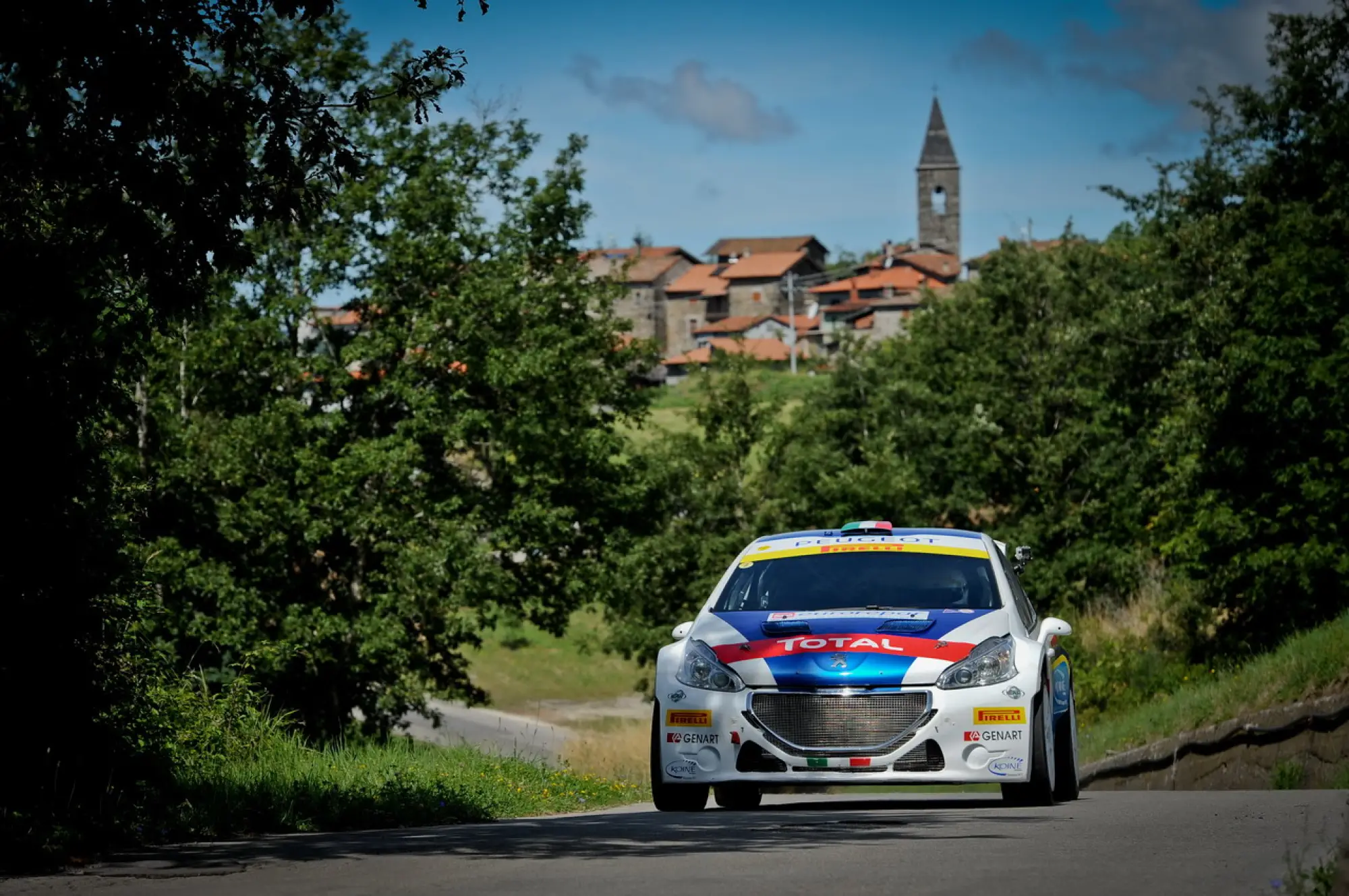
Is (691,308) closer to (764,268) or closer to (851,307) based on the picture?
(764,268)

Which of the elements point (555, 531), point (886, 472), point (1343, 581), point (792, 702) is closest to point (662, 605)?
point (886, 472)

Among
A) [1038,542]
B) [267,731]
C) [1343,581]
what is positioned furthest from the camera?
[1038,542]

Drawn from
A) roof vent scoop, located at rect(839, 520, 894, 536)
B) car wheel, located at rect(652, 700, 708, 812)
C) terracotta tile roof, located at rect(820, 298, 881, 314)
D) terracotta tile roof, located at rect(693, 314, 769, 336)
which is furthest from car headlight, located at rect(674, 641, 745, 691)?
terracotta tile roof, located at rect(693, 314, 769, 336)

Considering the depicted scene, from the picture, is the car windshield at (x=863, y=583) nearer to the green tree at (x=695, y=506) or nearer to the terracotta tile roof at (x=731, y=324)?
the green tree at (x=695, y=506)

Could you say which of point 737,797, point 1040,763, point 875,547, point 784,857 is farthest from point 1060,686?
point 784,857

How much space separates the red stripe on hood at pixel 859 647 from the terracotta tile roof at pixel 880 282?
174 m

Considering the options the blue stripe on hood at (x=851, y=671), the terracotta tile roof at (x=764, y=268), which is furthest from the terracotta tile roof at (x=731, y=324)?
the blue stripe on hood at (x=851, y=671)

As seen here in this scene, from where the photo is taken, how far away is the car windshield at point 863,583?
1183 centimetres

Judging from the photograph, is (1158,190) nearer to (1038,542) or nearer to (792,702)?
(1038,542)

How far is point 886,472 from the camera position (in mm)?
48219

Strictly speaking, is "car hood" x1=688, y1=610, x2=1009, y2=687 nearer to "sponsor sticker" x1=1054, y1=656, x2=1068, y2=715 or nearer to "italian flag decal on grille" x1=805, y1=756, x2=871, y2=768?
"italian flag decal on grille" x1=805, y1=756, x2=871, y2=768

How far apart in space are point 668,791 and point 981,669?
2015mm

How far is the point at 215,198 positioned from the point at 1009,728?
5.38 metres

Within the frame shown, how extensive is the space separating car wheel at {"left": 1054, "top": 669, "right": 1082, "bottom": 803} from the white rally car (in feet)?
0.10
